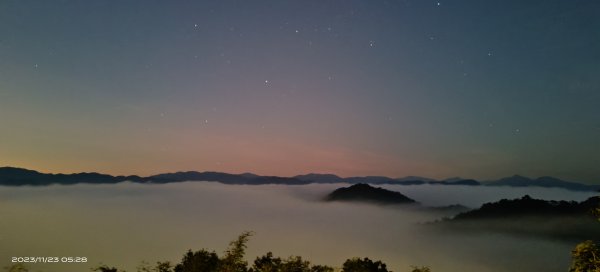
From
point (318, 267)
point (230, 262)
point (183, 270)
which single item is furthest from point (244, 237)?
point (183, 270)

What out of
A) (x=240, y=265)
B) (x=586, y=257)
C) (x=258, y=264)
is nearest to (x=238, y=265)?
(x=240, y=265)

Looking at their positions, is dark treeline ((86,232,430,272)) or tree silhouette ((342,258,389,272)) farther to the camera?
tree silhouette ((342,258,389,272))

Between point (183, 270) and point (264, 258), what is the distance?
30.2ft

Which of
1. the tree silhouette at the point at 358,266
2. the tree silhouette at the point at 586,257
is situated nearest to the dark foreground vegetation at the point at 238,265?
the tree silhouette at the point at 358,266

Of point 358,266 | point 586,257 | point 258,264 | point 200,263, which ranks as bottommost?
point 200,263

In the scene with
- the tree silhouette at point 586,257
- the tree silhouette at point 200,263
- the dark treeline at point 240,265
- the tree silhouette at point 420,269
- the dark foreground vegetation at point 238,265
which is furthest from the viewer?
the tree silhouette at point 200,263

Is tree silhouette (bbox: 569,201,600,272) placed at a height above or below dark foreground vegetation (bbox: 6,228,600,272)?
above

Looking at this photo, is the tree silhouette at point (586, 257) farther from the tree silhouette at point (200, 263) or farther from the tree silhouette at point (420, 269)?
the tree silhouette at point (200, 263)

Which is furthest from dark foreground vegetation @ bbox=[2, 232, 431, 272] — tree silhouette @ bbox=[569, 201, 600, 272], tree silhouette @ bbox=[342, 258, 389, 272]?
tree silhouette @ bbox=[569, 201, 600, 272]

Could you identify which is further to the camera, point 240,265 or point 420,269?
point 420,269

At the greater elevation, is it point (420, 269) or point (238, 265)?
point (238, 265)

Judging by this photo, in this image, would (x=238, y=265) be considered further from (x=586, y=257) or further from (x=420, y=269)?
(x=586, y=257)

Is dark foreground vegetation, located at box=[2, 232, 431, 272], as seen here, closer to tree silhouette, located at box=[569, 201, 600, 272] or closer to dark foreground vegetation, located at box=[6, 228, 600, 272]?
dark foreground vegetation, located at box=[6, 228, 600, 272]

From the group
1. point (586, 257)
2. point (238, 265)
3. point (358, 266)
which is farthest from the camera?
point (358, 266)
